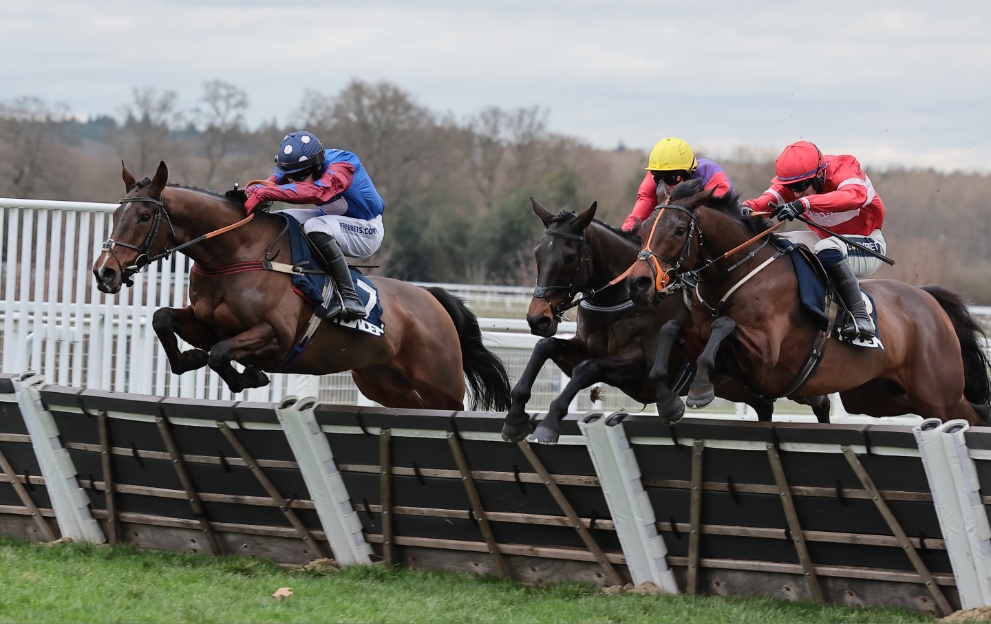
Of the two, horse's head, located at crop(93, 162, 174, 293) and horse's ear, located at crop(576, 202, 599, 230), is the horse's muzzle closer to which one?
horse's head, located at crop(93, 162, 174, 293)

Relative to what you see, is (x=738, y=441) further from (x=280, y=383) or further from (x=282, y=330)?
(x=280, y=383)

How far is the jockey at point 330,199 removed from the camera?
6.92 metres

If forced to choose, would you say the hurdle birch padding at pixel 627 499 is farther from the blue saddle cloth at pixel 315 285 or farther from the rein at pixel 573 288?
the blue saddle cloth at pixel 315 285

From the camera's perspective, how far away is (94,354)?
885 centimetres

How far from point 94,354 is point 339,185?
2847 mm

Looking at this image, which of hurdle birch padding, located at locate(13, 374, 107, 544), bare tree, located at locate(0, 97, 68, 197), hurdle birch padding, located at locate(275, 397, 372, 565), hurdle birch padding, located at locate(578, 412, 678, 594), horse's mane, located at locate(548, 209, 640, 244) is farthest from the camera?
bare tree, located at locate(0, 97, 68, 197)

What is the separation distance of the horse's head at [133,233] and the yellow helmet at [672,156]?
2485 mm

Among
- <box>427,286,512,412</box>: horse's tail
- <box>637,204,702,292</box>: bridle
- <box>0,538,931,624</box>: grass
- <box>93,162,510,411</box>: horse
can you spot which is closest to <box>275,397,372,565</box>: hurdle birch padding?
<box>0,538,931,624</box>: grass

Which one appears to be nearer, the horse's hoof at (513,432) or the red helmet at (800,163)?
the horse's hoof at (513,432)

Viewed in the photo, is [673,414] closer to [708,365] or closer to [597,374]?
[708,365]

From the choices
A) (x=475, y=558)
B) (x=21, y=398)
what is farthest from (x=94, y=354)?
(x=475, y=558)

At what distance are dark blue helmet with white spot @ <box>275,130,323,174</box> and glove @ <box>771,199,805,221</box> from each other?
8.32 feet

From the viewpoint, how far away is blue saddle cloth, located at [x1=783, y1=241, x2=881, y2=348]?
6141mm

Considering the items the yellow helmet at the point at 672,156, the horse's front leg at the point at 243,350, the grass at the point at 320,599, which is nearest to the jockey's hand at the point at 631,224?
the yellow helmet at the point at 672,156
